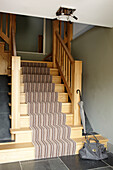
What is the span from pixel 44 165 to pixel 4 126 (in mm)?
1182

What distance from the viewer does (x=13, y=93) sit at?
330cm

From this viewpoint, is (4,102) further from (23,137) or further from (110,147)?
(110,147)

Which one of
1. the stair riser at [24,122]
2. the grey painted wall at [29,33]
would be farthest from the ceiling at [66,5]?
the grey painted wall at [29,33]

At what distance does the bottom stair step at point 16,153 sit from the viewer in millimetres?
2854

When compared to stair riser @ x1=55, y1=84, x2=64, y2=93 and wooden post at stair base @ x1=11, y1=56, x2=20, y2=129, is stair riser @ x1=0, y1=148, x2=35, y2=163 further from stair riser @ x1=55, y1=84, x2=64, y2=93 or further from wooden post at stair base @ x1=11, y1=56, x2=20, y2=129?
stair riser @ x1=55, y1=84, x2=64, y2=93

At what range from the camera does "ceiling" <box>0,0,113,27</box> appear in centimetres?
255

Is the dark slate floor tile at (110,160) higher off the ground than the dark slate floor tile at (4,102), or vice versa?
the dark slate floor tile at (4,102)

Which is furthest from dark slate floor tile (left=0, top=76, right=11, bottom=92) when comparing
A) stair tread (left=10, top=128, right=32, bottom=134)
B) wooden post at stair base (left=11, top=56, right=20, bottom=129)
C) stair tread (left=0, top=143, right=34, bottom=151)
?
stair tread (left=0, top=143, right=34, bottom=151)

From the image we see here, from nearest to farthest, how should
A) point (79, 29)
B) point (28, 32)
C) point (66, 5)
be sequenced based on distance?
point (66, 5) < point (79, 29) < point (28, 32)

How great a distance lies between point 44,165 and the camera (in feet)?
9.07

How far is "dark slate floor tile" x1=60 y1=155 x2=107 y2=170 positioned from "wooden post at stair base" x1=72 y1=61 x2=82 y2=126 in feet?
2.72

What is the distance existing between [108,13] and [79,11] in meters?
0.44

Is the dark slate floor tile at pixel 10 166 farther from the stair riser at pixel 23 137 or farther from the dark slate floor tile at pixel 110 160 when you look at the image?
the dark slate floor tile at pixel 110 160

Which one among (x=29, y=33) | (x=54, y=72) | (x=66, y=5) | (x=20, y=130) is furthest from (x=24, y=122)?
(x=29, y=33)
